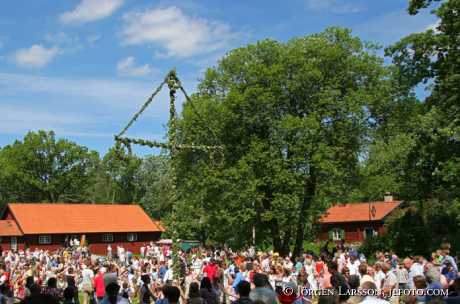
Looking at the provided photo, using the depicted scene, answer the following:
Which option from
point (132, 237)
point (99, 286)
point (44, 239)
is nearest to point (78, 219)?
point (44, 239)

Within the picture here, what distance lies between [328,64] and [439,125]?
499 inches

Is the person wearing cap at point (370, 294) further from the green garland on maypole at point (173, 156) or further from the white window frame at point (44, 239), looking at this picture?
the white window frame at point (44, 239)

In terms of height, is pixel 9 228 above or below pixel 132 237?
above

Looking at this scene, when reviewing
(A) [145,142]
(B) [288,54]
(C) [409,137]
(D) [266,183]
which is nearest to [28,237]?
(D) [266,183]

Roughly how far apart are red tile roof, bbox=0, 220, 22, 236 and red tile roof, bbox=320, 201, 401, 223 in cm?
3107

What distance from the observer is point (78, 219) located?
177 ft

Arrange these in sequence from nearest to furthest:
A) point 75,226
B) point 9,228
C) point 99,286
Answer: point 99,286, point 9,228, point 75,226

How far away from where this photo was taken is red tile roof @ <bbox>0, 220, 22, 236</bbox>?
160 feet

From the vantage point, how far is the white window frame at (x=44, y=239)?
50503mm

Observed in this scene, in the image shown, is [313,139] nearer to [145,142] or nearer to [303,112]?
[303,112]

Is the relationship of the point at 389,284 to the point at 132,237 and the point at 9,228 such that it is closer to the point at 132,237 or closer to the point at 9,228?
the point at 9,228

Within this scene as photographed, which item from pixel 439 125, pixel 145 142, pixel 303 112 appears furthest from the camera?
pixel 303 112

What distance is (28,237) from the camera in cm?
4991

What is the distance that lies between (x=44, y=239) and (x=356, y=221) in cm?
3392
